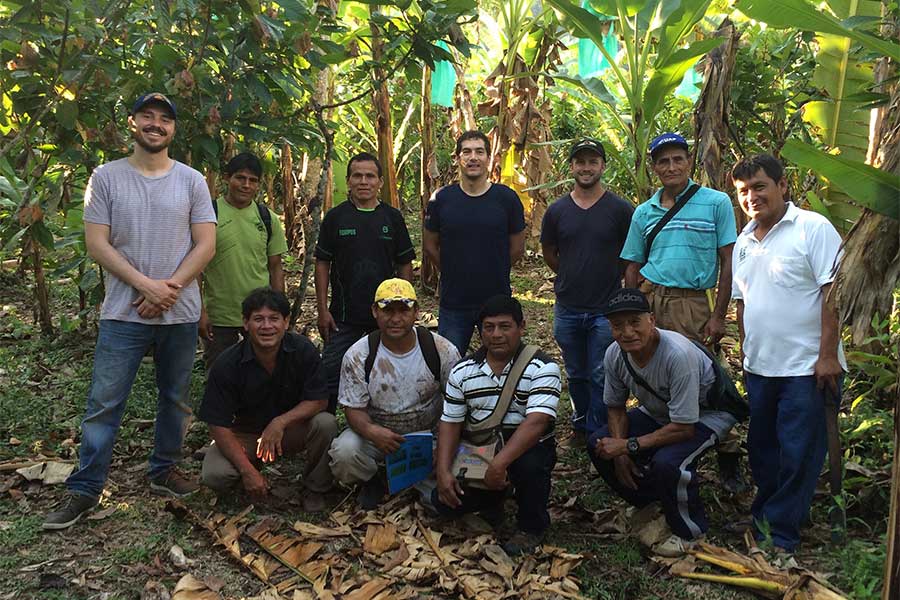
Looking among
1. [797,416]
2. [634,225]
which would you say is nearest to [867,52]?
[634,225]

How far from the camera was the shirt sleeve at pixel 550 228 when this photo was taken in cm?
448

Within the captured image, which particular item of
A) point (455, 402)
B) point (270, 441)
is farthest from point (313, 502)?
point (455, 402)

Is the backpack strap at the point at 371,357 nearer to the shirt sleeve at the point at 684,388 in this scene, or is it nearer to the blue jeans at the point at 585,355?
the blue jeans at the point at 585,355

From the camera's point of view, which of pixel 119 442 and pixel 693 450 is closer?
pixel 693 450

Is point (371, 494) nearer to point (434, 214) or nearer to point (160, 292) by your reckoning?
point (160, 292)

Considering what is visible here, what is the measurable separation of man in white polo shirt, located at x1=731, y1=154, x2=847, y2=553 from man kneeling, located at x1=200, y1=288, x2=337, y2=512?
218 cm

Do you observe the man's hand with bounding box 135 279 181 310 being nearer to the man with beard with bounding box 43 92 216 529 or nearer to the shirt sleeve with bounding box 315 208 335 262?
the man with beard with bounding box 43 92 216 529

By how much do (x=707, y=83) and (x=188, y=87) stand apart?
10.6ft

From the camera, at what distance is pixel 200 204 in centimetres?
378

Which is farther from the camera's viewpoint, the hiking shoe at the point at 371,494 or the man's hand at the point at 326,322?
the man's hand at the point at 326,322

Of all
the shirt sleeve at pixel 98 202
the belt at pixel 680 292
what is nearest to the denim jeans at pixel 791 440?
the belt at pixel 680 292

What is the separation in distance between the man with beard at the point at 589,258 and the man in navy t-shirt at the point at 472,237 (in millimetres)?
305

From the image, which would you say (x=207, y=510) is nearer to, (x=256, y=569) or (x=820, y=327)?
(x=256, y=569)

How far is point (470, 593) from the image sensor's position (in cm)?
309
